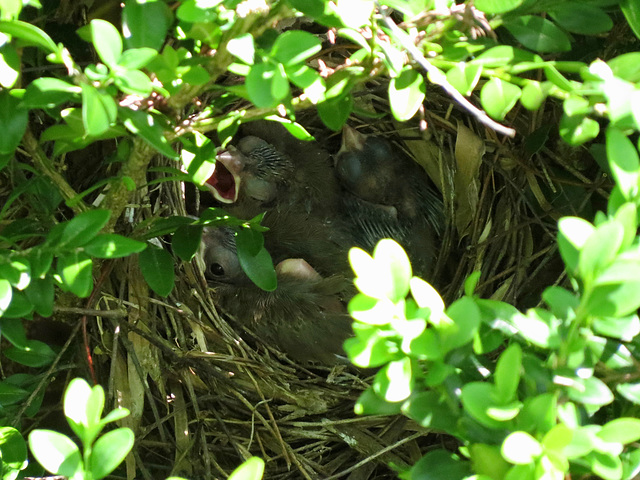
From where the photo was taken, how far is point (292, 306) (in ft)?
5.03

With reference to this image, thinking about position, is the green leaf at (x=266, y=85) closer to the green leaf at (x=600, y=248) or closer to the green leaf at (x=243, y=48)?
the green leaf at (x=243, y=48)

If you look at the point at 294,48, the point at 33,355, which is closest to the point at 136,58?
the point at 294,48

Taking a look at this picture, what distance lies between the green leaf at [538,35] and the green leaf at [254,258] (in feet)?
1.59

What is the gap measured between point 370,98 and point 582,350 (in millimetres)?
1128

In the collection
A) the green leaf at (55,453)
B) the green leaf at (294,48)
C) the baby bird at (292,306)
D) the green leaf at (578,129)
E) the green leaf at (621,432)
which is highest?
the green leaf at (294,48)

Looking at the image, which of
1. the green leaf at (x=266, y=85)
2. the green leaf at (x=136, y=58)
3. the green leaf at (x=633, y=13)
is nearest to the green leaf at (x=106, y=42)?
the green leaf at (x=136, y=58)

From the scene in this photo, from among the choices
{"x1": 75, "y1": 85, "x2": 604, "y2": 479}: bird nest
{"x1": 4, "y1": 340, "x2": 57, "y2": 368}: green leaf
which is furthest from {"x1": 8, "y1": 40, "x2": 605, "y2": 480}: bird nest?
{"x1": 4, "y1": 340, "x2": 57, "y2": 368}: green leaf

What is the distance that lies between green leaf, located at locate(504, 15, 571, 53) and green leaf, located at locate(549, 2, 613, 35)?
0.01m

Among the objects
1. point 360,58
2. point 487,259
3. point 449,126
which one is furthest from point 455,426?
point 449,126

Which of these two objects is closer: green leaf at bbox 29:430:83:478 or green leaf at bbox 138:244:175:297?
green leaf at bbox 29:430:83:478

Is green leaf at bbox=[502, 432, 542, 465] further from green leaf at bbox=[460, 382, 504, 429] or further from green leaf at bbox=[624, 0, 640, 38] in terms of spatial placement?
green leaf at bbox=[624, 0, 640, 38]

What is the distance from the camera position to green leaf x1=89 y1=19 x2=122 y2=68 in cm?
52

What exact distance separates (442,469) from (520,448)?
0.14m

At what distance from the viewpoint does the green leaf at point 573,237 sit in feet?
1.70
